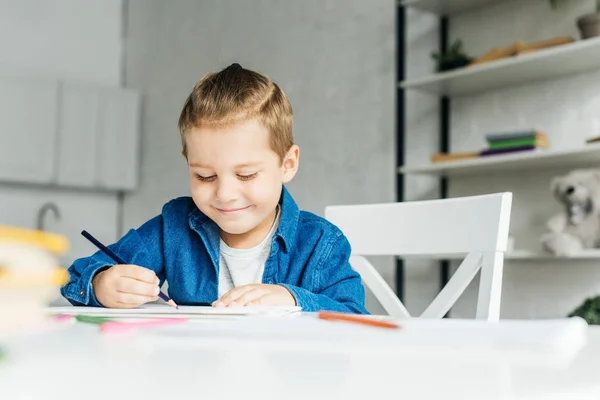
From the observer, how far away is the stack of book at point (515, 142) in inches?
97.1

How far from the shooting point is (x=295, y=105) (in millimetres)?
3719

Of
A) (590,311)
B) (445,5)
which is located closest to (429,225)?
(590,311)

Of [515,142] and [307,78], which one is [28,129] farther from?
[515,142]

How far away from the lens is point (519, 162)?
2553 mm

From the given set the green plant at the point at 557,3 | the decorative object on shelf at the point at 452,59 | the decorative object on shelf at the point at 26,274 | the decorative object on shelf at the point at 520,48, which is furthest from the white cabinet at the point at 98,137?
the decorative object on shelf at the point at 26,274

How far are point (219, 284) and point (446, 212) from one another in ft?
1.44

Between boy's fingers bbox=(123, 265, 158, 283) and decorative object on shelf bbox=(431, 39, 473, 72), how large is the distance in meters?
2.12

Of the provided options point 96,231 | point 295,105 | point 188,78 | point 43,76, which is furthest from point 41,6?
point 295,105

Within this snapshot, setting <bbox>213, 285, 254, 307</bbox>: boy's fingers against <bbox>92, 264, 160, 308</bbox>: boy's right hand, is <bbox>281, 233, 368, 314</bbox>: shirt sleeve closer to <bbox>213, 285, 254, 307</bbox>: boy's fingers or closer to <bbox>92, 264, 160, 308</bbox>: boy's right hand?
<bbox>213, 285, 254, 307</bbox>: boy's fingers

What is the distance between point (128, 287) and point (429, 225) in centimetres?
63

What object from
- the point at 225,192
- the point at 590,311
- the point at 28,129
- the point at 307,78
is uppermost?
the point at 307,78

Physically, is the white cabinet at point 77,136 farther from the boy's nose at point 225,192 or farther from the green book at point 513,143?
the boy's nose at point 225,192

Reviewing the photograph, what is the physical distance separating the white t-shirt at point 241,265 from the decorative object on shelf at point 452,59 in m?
1.77

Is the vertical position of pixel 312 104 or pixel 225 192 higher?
pixel 312 104
